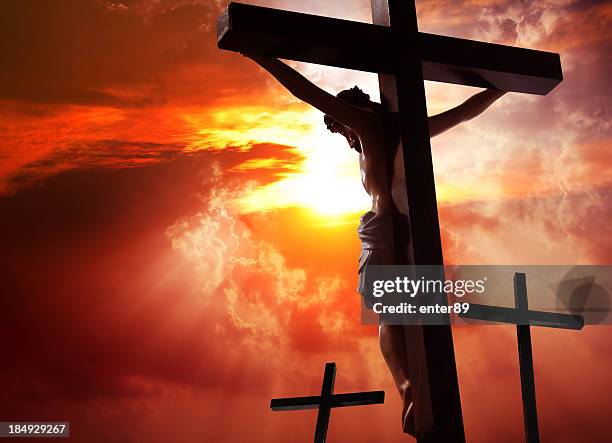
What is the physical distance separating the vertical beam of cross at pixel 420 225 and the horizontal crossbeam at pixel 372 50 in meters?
0.04

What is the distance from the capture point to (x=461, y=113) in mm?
1892

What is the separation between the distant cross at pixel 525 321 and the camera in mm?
1800

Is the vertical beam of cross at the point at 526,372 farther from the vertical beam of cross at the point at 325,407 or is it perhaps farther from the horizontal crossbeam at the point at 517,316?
the vertical beam of cross at the point at 325,407

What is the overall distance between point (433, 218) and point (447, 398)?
1.28 feet

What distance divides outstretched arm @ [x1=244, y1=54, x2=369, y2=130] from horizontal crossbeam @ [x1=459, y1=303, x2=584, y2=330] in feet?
1.85

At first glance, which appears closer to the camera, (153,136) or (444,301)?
(444,301)


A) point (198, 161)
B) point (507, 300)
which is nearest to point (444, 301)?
point (507, 300)

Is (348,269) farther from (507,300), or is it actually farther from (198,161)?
(507,300)

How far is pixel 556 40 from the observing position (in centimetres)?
394

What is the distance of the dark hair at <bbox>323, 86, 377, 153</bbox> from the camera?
1841mm

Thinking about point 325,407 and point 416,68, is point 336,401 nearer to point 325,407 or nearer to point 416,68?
point 325,407

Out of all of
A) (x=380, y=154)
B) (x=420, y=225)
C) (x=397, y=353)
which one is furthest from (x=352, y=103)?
(x=397, y=353)

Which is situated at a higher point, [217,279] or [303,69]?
[303,69]

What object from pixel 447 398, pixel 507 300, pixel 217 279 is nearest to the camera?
pixel 447 398
